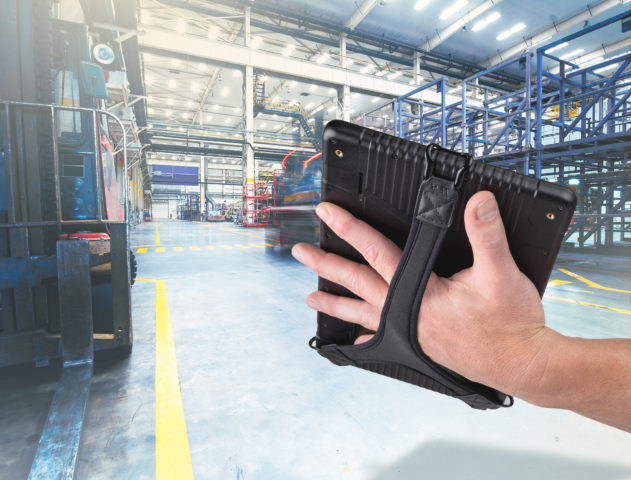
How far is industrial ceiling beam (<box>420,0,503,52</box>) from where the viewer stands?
15.8 metres

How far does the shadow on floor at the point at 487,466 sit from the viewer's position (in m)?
1.46

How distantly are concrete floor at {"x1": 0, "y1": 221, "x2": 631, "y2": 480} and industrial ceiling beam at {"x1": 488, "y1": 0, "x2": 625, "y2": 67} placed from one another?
66.8 ft

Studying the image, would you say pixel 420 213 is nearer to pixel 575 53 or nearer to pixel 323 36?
pixel 323 36

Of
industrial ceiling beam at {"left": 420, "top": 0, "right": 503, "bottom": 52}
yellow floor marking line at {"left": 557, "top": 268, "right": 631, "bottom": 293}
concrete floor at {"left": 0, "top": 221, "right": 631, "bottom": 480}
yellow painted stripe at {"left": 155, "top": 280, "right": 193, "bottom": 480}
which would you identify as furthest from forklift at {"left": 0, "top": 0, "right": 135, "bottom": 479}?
industrial ceiling beam at {"left": 420, "top": 0, "right": 503, "bottom": 52}

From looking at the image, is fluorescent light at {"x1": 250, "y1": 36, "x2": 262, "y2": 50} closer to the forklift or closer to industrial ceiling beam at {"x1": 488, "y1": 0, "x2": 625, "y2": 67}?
industrial ceiling beam at {"x1": 488, "y1": 0, "x2": 625, "y2": 67}

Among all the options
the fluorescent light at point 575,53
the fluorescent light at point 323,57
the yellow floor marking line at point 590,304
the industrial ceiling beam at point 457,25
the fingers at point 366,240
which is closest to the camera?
the fingers at point 366,240

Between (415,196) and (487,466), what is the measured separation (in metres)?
1.49

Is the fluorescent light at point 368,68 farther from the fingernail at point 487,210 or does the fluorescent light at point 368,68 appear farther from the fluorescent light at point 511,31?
the fingernail at point 487,210

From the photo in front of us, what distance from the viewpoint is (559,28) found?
17219 mm

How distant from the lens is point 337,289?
96cm

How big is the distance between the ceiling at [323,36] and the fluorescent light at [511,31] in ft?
0.87

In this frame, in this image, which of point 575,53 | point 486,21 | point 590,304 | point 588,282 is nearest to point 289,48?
point 486,21

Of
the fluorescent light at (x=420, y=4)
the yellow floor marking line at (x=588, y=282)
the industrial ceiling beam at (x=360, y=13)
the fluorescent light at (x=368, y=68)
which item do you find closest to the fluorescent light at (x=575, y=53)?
the fluorescent light at (x=420, y=4)

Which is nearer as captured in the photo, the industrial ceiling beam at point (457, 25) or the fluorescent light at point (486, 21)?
the industrial ceiling beam at point (457, 25)
